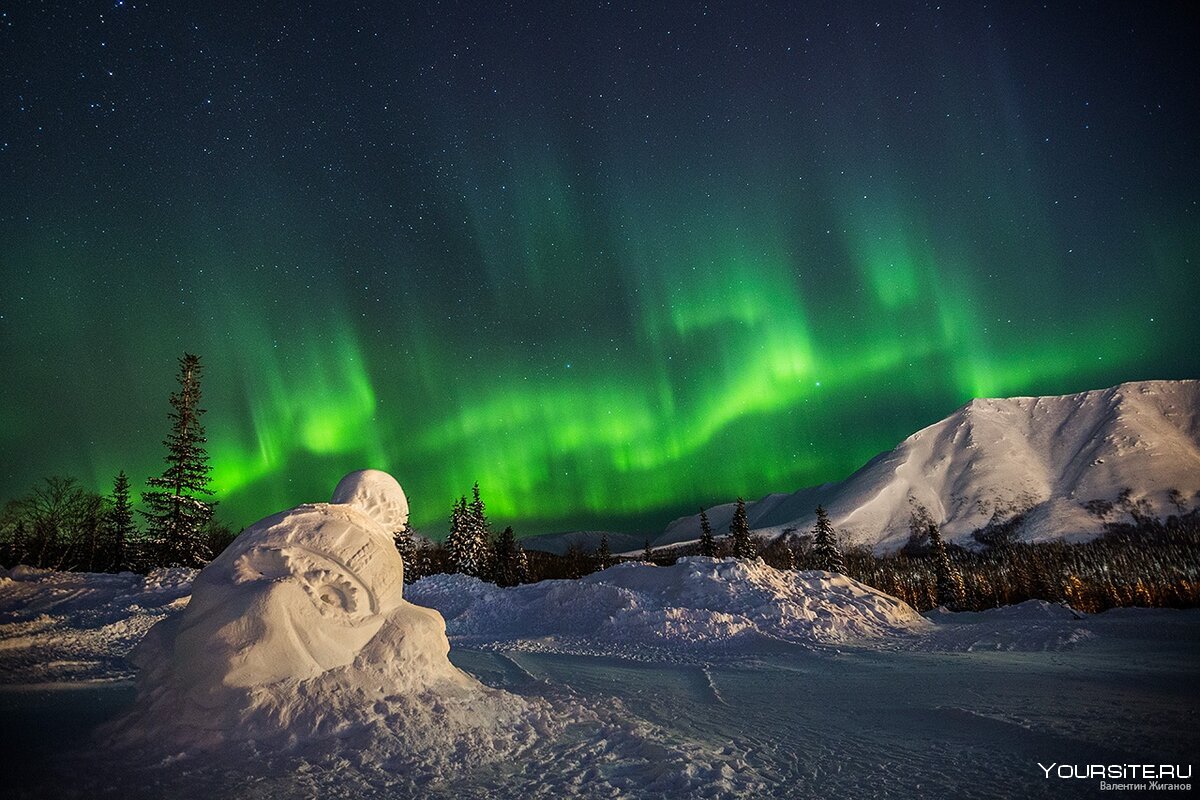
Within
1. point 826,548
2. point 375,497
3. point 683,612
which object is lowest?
point 826,548

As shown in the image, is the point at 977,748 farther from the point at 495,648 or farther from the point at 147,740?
the point at 495,648

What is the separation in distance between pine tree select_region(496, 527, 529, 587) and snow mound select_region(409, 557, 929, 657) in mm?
32098

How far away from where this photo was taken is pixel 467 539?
51.2 metres

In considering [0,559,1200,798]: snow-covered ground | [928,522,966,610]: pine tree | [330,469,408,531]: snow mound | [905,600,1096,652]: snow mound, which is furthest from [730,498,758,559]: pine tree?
[330,469,408,531]: snow mound

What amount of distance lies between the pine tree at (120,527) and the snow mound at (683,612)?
32021 millimetres

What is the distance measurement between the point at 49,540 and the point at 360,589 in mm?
54481

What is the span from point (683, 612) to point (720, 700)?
904 cm

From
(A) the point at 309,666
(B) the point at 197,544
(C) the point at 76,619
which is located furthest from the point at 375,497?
(B) the point at 197,544

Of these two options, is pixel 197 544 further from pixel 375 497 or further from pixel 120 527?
pixel 375 497

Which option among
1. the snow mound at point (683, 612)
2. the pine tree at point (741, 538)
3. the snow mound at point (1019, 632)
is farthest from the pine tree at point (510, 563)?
the snow mound at point (1019, 632)

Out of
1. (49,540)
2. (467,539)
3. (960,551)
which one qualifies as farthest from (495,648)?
(960,551)

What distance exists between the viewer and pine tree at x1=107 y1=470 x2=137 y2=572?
4060 cm

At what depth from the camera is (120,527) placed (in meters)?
41.6

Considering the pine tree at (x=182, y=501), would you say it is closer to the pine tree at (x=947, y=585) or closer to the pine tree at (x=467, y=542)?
the pine tree at (x=467, y=542)
